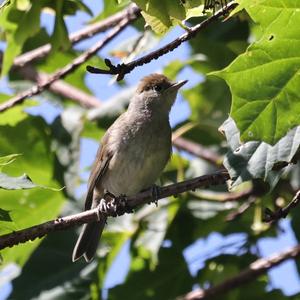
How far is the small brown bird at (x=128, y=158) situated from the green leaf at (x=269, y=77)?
265 cm

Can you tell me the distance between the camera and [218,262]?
18.8 ft

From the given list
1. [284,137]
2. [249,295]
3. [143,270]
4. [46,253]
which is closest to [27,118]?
[46,253]

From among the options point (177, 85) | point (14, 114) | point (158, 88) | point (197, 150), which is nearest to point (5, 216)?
point (14, 114)

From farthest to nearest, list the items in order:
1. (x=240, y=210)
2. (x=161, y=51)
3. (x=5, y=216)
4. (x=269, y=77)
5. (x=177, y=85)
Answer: (x=177, y=85) < (x=240, y=210) < (x=5, y=216) < (x=161, y=51) < (x=269, y=77)

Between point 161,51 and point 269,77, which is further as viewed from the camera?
point 161,51

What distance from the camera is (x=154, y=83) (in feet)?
21.7

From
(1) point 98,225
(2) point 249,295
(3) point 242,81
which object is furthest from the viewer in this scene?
(1) point 98,225

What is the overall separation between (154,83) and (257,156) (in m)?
3.15

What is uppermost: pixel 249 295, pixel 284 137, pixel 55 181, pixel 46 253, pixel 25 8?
pixel 25 8

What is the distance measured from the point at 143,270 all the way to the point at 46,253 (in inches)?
28.7

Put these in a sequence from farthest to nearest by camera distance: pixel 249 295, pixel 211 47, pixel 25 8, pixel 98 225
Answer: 1. pixel 98 225
2. pixel 211 47
3. pixel 249 295
4. pixel 25 8

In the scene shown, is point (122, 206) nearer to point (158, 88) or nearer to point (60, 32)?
point (60, 32)

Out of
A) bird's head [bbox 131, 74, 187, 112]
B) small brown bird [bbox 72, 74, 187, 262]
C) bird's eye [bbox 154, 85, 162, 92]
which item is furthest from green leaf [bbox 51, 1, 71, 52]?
bird's eye [bbox 154, 85, 162, 92]

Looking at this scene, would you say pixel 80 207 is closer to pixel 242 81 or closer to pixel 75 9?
pixel 75 9
